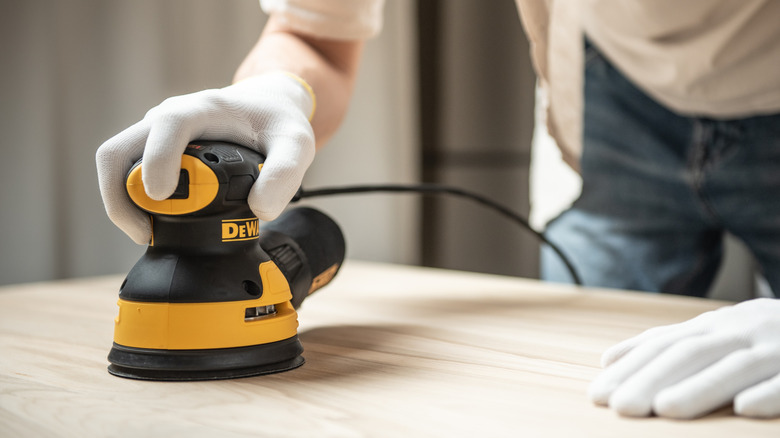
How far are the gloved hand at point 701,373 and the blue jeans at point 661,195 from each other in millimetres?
633

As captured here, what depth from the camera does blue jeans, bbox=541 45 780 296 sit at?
1.06 metres

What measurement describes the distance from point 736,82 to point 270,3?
2.23 feet

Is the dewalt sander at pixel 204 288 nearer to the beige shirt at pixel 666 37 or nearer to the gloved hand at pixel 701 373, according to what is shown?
the gloved hand at pixel 701 373

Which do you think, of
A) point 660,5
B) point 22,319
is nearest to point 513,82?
point 660,5

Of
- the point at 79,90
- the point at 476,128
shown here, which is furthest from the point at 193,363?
the point at 476,128

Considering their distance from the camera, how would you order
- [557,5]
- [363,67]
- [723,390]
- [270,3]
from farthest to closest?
[363,67] < [557,5] < [270,3] < [723,390]

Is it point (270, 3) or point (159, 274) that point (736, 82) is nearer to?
point (270, 3)

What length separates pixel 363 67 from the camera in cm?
236

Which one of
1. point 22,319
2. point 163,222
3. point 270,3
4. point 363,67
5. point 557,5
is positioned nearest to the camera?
point 163,222

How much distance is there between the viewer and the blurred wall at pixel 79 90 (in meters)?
1.52

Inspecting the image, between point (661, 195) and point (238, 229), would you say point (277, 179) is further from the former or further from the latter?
point (661, 195)

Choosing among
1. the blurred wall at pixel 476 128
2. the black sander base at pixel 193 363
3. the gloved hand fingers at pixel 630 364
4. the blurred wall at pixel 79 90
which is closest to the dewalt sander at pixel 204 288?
the black sander base at pixel 193 363

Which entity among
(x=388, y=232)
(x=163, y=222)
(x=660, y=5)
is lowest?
(x=388, y=232)

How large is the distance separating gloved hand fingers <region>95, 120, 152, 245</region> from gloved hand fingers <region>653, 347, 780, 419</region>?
419 millimetres
